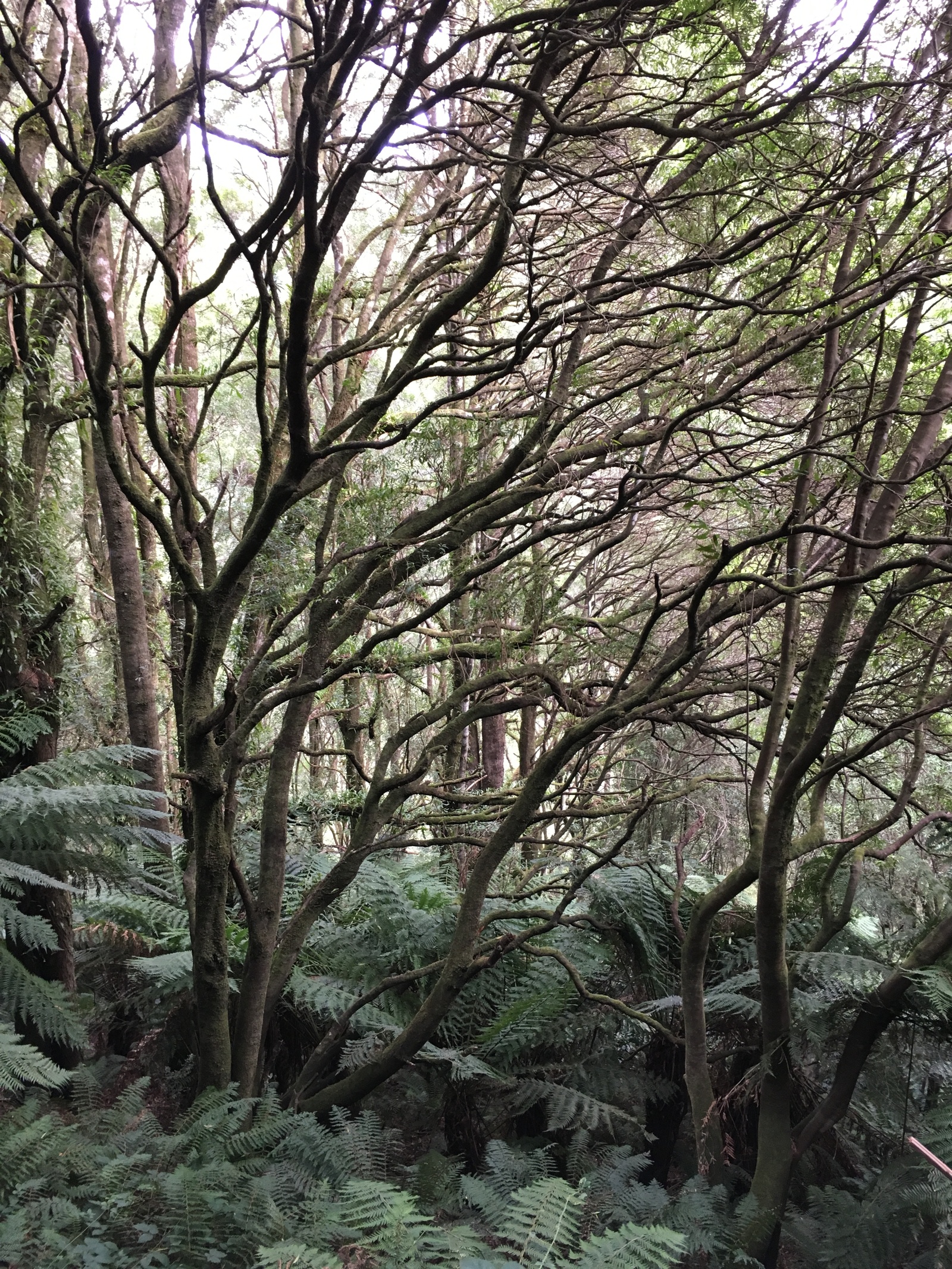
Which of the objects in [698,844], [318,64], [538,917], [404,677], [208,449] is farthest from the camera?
[208,449]

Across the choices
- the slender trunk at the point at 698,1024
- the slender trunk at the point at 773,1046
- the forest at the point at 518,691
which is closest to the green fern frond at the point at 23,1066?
the forest at the point at 518,691

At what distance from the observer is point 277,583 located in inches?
195

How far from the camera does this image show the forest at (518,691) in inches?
102

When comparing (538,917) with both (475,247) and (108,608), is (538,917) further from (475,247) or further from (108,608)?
(108,608)

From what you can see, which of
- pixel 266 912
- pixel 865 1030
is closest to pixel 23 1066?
pixel 266 912

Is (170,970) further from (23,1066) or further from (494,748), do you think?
(494,748)

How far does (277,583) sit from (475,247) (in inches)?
112

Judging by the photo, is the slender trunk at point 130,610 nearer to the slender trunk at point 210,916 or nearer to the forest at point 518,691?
the forest at point 518,691

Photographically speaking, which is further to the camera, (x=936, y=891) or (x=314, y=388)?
(x=314, y=388)

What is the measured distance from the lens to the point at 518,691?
14.1 ft

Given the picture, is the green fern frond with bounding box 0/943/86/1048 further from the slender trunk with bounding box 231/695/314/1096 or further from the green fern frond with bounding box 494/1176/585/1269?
the green fern frond with bounding box 494/1176/585/1269

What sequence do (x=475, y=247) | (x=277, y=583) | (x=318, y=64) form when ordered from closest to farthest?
(x=318, y=64) < (x=277, y=583) < (x=475, y=247)

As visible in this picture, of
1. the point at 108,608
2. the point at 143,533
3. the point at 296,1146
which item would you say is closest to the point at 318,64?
the point at 296,1146

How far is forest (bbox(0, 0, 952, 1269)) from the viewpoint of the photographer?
2588mm
